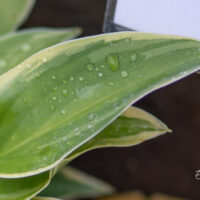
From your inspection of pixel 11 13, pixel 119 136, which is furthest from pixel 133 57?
pixel 11 13

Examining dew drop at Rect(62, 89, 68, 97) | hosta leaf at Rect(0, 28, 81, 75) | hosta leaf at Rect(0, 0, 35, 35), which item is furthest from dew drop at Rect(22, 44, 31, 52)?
dew drop at Rect(62, 89, 68, 97)

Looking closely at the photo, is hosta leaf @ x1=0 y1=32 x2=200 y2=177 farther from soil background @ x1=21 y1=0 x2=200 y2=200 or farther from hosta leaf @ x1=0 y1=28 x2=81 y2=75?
soil background @ x1=21 y1=0 x2=200 y2=200

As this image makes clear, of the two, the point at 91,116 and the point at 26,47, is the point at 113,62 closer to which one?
the point at 91,116

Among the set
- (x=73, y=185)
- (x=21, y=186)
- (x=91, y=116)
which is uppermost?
(x=91, y=116)

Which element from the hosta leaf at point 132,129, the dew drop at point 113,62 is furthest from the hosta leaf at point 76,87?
the hosta leaf at point 132,129

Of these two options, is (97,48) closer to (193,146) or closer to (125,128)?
(125,128)
